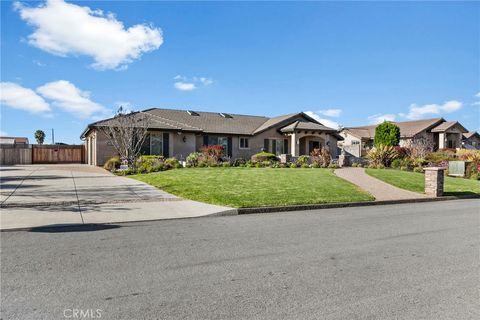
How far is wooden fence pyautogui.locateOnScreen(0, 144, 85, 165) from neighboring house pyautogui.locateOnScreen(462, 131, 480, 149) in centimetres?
5029

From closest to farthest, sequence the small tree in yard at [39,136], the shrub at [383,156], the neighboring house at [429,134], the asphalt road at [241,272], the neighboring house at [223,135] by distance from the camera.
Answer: the asphalt road at [241,272], the shrub at [383,156], the neighboring house at [223,135], the neighboring house at [429,134], the small tree in yard at [39,136]

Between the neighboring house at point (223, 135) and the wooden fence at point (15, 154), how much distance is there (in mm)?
5260

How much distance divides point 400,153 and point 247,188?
20.9m

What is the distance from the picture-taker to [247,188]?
45.8 feet

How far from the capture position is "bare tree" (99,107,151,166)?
24188 mm

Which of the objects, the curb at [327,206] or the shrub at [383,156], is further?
the shrub at [383,156]

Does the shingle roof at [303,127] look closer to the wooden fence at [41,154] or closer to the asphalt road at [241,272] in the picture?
the wooden fence at [41,154]

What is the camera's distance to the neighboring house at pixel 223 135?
92.8 feet

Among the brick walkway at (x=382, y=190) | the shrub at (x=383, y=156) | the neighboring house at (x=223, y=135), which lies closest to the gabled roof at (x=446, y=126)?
the neighboring house at (x=223, y=135)

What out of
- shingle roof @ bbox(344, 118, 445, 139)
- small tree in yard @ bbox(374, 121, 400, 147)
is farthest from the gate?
shingle roof @ bbox(344, 118, 445, 139)

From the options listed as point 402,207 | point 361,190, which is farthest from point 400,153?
point 402,207

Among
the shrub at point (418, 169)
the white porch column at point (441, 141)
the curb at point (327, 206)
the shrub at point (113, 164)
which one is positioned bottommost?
the curb at point (327, 206)

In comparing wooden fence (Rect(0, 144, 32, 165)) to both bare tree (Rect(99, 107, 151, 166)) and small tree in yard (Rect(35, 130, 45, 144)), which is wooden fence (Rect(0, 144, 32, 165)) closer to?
bare tree (Rect(99, 107, 151, 166))

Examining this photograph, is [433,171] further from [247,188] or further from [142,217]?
[142,217]
